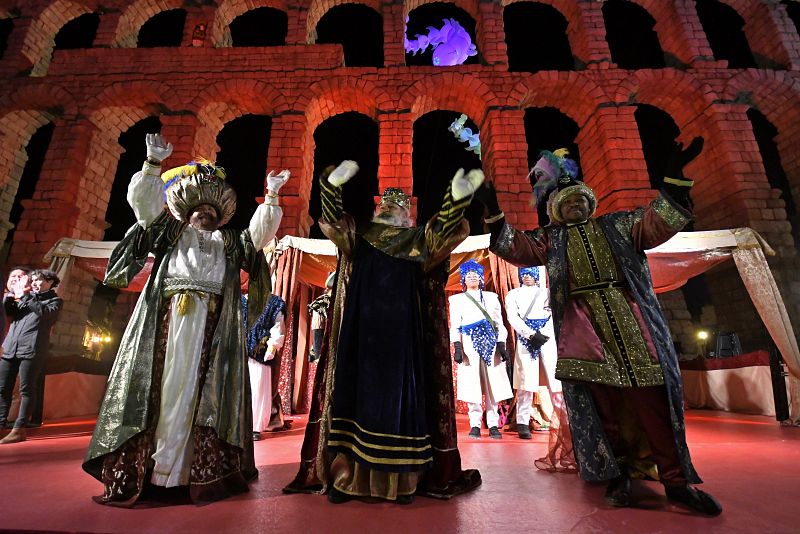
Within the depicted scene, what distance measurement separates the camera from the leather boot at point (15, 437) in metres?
4.31

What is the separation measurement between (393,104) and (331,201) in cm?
786

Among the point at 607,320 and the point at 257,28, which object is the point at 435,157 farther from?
the point at 607,320

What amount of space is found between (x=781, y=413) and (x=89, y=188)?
13.6 metres

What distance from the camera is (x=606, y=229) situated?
8.57 ft

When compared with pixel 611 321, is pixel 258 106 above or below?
above

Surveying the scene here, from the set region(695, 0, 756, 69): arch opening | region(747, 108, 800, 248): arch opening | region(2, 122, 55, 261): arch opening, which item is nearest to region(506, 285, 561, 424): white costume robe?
region(695, 0, 756, 69): arch opening

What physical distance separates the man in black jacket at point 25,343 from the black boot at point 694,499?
20.0ft

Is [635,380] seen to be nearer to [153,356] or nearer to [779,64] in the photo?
[153,356]

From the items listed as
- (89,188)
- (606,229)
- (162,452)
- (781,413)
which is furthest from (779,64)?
(89,188)

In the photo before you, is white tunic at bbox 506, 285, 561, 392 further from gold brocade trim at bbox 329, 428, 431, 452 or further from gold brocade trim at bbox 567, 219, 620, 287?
gold brocade trim at bbox 329, 428, 431, 452

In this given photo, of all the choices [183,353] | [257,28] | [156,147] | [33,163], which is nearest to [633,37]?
[257,28]

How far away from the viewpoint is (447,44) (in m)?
10.6

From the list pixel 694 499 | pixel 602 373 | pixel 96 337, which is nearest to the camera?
pixel 694 499

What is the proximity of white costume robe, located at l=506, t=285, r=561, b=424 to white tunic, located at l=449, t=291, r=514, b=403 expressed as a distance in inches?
6.7
